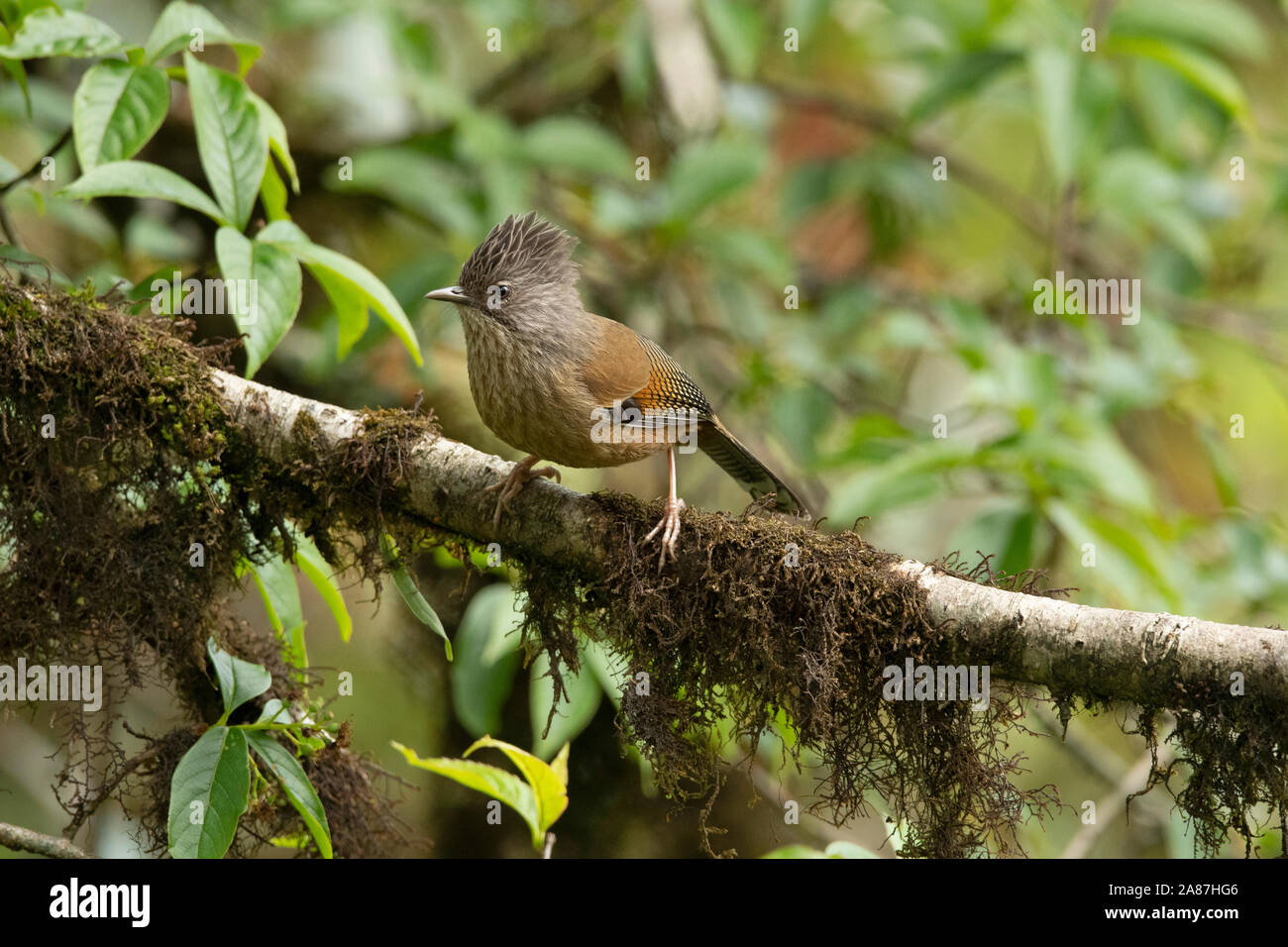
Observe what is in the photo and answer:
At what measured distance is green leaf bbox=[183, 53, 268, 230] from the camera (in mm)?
2850

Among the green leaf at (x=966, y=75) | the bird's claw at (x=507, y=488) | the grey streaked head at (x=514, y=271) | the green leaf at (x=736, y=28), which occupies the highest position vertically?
the green leaf at (x=736, y=28)

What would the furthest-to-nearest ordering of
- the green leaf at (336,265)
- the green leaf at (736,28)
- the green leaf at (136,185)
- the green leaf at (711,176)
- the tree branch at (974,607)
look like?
1. the green leaf at (736,28)
2. the green leaf at (711,176)
3. the green leaf at (336,265)
4. the green leaf at (136,185)
5. the tree branch at (974,607)

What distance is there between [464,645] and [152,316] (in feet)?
5.31

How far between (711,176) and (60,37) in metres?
3.00

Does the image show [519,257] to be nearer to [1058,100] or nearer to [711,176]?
[711,176]

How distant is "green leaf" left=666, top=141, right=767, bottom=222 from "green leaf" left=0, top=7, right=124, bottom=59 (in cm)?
283

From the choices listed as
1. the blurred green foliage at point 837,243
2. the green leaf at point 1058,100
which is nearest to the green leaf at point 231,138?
the blurred green foliage at point 837,243

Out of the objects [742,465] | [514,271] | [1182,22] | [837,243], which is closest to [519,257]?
[514,271]

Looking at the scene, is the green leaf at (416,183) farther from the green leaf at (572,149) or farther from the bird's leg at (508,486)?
the bird's leg at (508,486)

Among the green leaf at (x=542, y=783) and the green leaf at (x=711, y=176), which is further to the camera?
the green leaf at (x=711, y=176)

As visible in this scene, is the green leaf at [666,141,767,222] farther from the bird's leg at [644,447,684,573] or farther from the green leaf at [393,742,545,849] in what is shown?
the green leaf at [393,742,545,849]

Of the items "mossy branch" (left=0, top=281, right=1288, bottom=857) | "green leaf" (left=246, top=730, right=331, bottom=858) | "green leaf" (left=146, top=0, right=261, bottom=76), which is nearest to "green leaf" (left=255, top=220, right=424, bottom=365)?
"mossy branch" (left=0, top=281, right=1288, bottom=857)

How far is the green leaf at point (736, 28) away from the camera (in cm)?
535

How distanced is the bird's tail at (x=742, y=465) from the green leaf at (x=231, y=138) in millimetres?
1574
